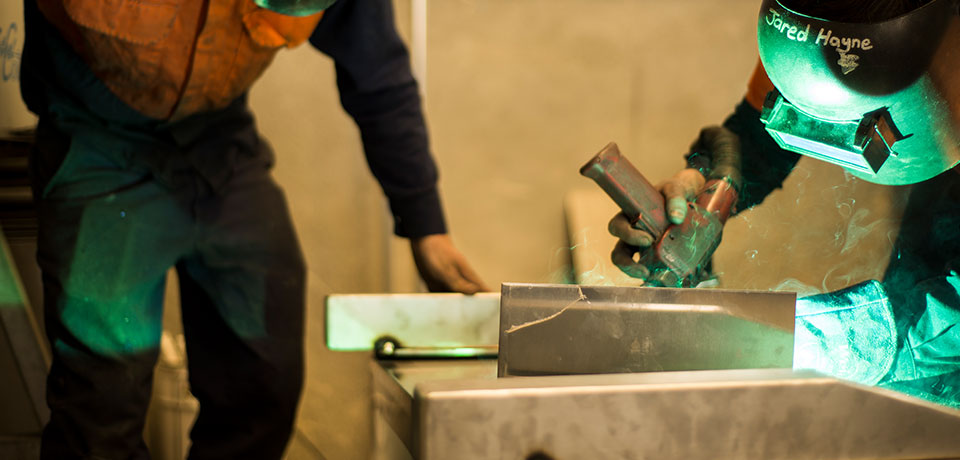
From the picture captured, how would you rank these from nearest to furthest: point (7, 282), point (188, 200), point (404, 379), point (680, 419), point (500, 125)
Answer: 1. point (680, 419)
2. point (404, 379)
3. point (188, 200)
4. point (7, 282)
5. point (500, 125)

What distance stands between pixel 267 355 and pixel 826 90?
0.95 metres

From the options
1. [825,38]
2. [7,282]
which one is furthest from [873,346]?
[7,282]

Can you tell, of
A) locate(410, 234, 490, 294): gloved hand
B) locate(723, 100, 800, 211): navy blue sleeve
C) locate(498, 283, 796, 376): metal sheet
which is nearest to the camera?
locate(498, 283, 796, 376): metal sheet

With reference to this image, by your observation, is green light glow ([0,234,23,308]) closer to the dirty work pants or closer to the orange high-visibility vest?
the dirty work pants

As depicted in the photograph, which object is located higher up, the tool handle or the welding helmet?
the welding helmet

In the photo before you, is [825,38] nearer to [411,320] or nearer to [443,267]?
[411,320]

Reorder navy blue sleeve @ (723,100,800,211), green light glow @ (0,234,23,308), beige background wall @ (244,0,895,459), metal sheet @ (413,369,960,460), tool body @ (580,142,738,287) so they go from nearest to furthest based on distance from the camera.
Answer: metal sheet @ (413,369,960,460) → tool body @ (580,142,738,287) → navy blue sleeve @ (723,100,800,211) → green light glow @ (0,234,23,308) → beige background wall @ (244,0,895,459)

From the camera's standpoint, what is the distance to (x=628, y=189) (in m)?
0.71

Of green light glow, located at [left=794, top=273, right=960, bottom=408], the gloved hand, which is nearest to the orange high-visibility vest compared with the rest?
the gloved hand

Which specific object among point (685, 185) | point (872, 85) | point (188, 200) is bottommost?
point (188, 200)

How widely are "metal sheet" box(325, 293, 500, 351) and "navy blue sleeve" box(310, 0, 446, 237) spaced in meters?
0.31

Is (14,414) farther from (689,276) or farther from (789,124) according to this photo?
(789,124)

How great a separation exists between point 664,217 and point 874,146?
0.21 metres

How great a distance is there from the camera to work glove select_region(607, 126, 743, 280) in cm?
73
